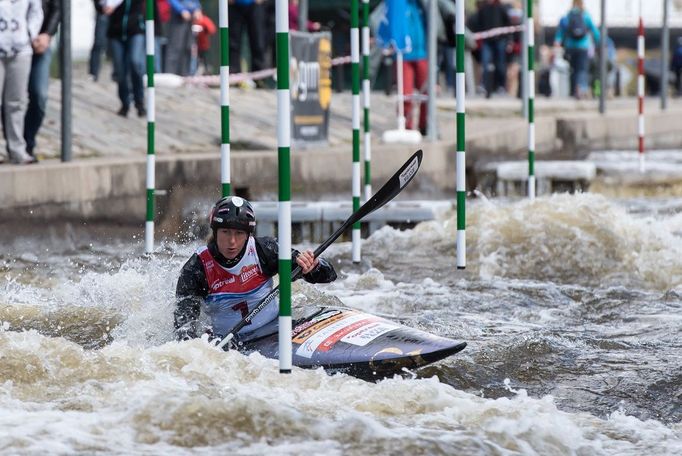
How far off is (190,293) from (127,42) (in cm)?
720

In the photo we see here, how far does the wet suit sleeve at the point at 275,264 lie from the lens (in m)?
6.93

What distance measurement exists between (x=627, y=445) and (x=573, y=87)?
1913cm

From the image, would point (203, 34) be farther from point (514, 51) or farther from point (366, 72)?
point (366, 72)

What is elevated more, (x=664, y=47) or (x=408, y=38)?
(x=664, y=47)

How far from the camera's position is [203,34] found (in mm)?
19188

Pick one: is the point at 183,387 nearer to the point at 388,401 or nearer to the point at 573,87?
the point at 388,401

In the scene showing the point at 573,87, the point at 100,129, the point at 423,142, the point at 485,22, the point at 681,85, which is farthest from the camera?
the point at 681,85

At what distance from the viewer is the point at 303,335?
660 centimetres

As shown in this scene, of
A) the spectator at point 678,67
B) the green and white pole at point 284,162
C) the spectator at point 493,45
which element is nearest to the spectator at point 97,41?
the spectator at point 493,45

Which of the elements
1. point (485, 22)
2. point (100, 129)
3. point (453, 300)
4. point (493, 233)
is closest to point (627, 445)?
point (453, 300)

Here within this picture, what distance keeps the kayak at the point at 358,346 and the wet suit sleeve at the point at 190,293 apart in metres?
0.31

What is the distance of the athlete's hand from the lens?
6.62 m

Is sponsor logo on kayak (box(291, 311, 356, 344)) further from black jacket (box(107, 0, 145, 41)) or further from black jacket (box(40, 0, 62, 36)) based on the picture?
black jacket (box(107, 0, 145, 41))

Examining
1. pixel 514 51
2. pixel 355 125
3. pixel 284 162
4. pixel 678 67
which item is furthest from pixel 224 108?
pixel 678 67
